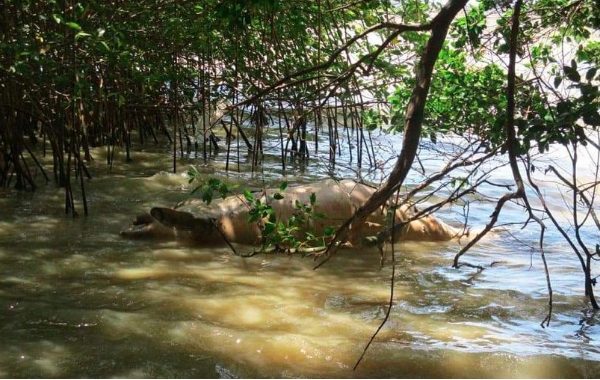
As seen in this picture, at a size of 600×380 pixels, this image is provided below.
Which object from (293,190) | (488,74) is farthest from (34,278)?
(488,74)

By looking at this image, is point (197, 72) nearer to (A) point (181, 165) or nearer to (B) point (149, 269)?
(A) point (181, 165)

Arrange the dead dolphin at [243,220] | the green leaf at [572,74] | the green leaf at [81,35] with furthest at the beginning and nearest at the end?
the dead dolphin at [243,220] → the green leaf at [81,35] → the green leaf at [572,74]

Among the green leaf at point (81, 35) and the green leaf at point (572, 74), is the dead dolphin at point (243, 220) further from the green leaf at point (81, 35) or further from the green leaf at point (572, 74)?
the green leaf at point (572, 74)

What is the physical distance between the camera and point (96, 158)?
786cm

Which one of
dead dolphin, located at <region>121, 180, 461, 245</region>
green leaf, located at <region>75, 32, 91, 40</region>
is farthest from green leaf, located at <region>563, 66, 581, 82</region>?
green leaf, located at <region>75, 32, 91, 40</region>

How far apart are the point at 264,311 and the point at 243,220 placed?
1684 millimetres

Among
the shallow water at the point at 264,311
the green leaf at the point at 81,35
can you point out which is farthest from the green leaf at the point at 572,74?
the green leaf at the point at 81,35

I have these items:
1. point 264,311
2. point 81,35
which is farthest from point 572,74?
point 81,35

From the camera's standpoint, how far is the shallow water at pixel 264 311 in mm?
2988

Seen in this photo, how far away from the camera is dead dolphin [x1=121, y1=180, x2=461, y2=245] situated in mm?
5133

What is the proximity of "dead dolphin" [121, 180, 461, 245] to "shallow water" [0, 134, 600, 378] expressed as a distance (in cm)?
17

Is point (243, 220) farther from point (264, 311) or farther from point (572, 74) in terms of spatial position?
point (572, 74)

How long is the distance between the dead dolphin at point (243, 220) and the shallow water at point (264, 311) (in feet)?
0.56

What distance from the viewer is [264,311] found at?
367cm
